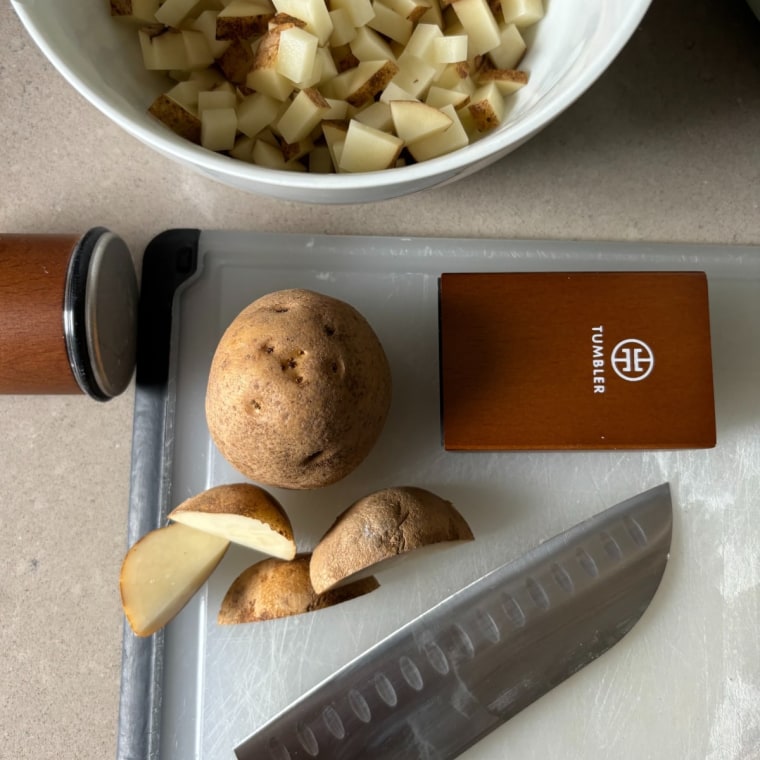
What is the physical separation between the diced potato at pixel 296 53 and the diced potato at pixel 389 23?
10 cm

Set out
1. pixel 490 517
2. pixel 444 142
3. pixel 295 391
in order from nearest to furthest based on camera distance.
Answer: pixel 295 391 < pixel 444 142 < pixel 490 517

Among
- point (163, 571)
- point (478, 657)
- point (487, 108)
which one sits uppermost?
point (487, 108)

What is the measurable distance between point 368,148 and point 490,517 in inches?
18.8

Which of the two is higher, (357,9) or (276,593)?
(357,9)

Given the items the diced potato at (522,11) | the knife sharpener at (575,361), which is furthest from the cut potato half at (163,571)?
the diced potato at (522,11)

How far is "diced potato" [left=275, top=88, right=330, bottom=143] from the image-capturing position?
84 cm

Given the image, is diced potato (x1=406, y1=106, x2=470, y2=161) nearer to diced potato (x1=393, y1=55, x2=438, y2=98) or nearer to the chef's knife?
diced potato (x1=393, y1=55, x2=438, y2=98)

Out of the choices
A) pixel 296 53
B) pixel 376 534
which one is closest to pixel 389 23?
pixel 296 53

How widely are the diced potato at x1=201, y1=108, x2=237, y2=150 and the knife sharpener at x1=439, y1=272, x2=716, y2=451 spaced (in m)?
0.29

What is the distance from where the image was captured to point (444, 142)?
0.86 metres

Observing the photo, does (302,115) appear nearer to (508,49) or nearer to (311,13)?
(311,13)

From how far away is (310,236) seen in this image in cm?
103

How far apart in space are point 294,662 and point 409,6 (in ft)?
2.56

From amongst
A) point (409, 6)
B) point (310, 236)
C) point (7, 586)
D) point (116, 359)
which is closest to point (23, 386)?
point (116, 359)
